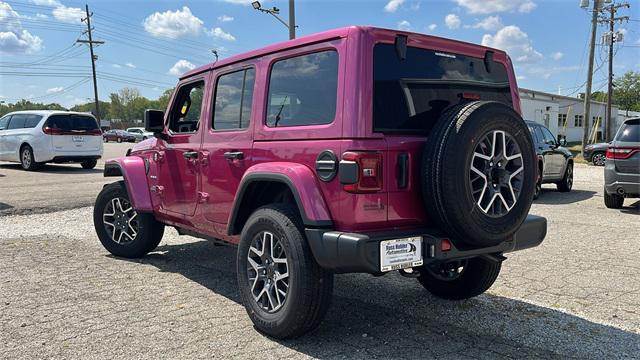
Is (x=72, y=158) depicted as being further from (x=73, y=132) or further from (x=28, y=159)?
(x=28, y=159)

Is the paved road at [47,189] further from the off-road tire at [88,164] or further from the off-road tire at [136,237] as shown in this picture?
the off-road tire at [136,237]

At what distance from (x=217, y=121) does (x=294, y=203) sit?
129cm

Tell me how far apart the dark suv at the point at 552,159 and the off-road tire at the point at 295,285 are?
28.1ft

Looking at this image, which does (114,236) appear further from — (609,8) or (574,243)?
(609,8)

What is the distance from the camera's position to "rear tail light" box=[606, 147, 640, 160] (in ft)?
28.9

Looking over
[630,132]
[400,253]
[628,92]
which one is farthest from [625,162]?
[628,92]

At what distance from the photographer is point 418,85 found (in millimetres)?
Result: 3568

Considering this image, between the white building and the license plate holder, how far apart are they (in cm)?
3569

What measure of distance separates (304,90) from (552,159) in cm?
957

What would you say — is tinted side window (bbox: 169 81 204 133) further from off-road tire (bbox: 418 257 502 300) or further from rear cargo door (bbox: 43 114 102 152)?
rear cargo door (bbox: 43 114 102 152)

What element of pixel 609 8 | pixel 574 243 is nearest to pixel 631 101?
pixel 609 8

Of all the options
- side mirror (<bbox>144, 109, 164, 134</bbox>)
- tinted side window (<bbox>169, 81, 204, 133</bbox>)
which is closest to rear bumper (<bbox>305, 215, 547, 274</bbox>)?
tinted side window (<bbox>169, 81, 204, 133</bbox>)

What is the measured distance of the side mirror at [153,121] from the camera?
205 inches

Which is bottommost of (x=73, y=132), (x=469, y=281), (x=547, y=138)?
(x=469, y=281)
